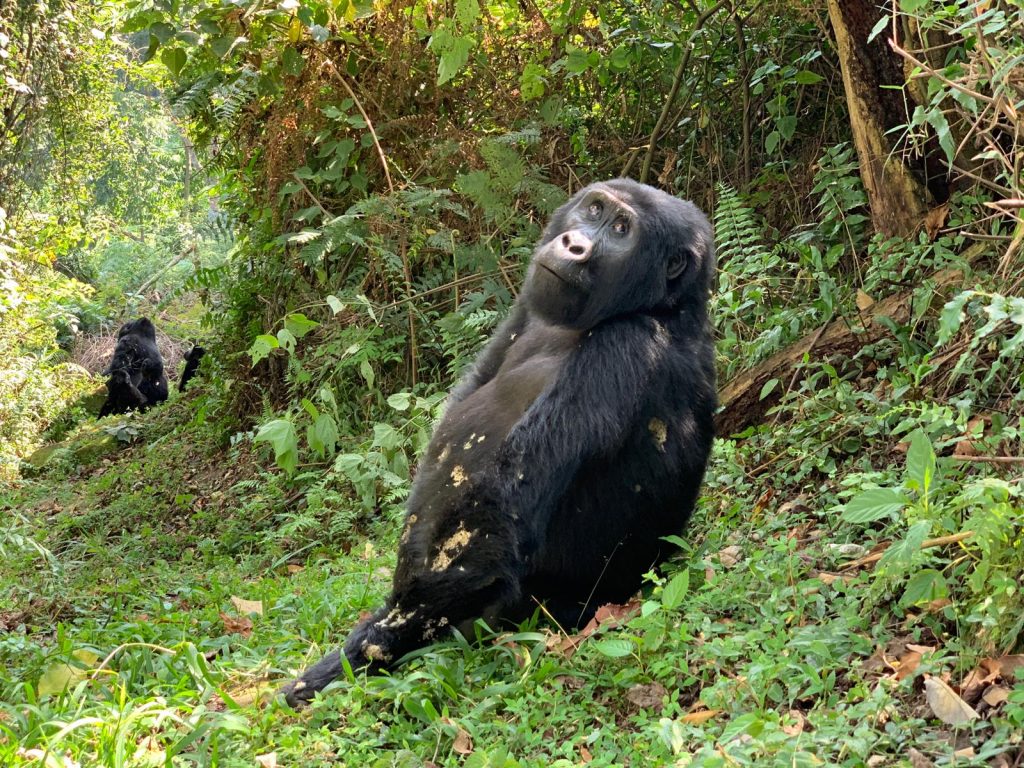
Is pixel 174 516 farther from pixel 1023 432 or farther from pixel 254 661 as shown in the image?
pixel 1023 432

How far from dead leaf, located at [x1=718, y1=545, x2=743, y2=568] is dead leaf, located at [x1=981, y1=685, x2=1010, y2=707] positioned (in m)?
1.30

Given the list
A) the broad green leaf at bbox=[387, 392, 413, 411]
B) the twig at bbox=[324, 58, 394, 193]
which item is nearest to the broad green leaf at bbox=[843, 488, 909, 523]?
the broad green leaf at bbox=[387, 392, 413, 411]

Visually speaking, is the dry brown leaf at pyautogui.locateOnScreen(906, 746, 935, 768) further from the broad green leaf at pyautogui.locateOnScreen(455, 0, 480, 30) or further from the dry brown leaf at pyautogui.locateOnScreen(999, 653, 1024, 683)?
the broad green leaf at pyautogui.locateOnScreen(455, 0, 480, 30)

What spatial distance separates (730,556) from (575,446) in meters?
0.81

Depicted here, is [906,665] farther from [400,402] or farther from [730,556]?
[400,402]

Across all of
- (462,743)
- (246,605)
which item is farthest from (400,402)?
(462,743)

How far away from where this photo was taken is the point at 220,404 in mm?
8156

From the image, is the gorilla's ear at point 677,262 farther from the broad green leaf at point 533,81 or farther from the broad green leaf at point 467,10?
the broad green leaf at point 533,81

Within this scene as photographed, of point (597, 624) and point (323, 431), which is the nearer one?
point (597, 624)

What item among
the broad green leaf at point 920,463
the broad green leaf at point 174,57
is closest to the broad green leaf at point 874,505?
the broad green leaf at point 920,463

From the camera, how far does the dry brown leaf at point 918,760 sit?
7.32ft

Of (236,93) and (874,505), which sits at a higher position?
(236,93)

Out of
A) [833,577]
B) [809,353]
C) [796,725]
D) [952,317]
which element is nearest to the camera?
[796,725]

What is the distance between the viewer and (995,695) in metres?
2.39
